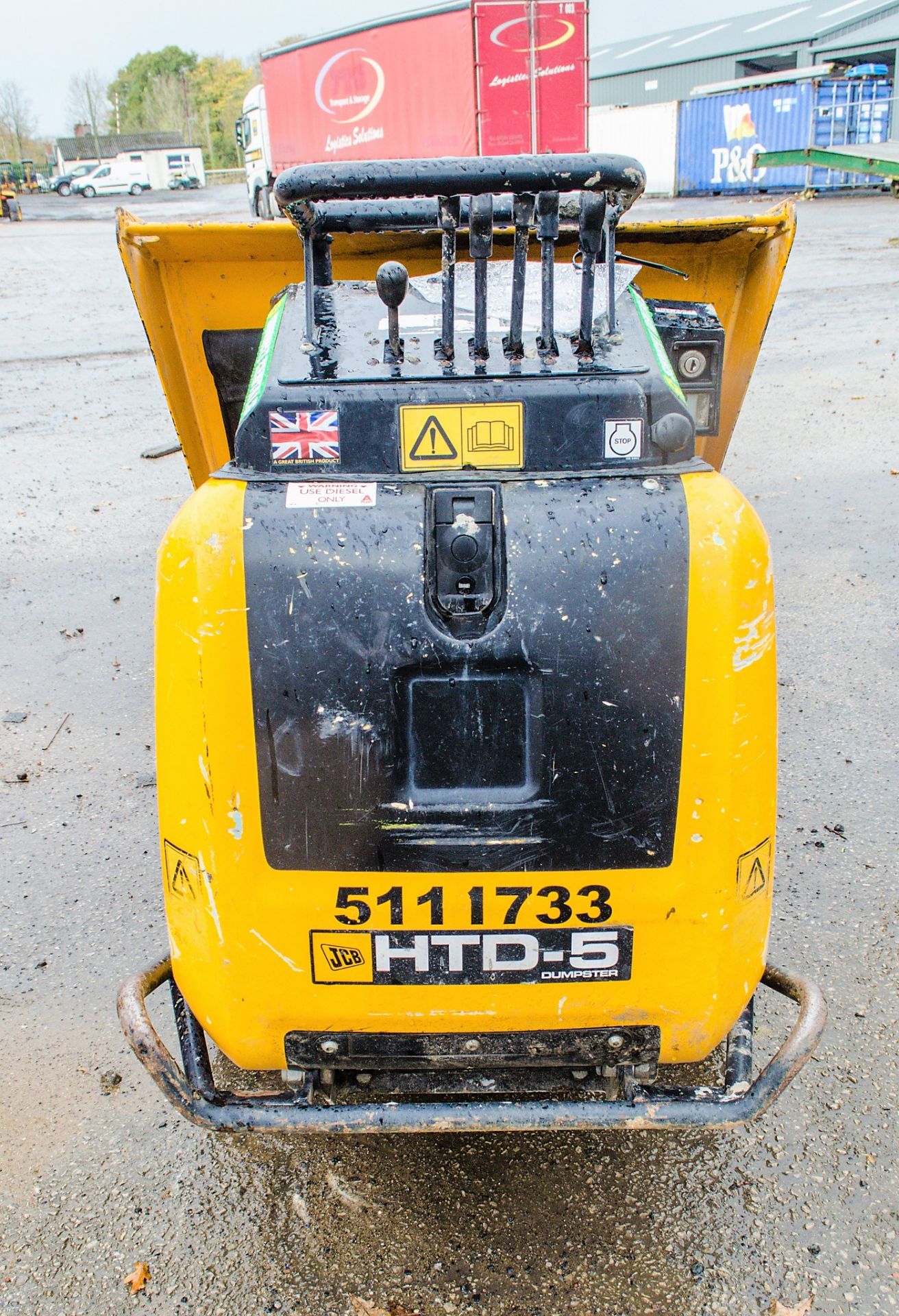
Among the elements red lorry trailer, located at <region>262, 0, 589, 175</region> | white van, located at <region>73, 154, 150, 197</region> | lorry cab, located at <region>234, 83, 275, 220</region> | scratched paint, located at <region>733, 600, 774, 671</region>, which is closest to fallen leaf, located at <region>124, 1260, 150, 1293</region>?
scratched paint, located at <region>733, 600, 774, 671</region>

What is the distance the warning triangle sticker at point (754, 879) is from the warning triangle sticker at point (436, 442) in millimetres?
861

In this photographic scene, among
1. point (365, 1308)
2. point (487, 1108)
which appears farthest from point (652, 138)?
point (365, 1308)

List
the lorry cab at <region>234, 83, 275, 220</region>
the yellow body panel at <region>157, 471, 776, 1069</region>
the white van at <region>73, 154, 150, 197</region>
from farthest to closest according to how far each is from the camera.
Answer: the white van at <region>73, 154, 150, 197</region>, the lorry cab at <region>234, 83, 275, 220</region>, the yellow body panel at <region>157, 471, 776, 1069</region>

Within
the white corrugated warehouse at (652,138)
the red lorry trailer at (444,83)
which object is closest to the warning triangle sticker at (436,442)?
the red lorry trailer at (444,83)

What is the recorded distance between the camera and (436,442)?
175 centimetres

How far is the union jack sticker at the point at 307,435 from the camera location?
5.77 feet

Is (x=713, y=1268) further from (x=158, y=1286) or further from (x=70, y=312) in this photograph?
(x=70, y=312)

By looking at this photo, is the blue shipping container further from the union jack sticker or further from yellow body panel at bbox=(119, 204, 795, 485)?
the union jack sticker

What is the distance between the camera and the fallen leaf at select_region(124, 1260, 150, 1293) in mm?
1909

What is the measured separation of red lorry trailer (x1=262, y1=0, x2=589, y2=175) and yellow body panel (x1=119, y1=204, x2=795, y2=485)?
1444cm

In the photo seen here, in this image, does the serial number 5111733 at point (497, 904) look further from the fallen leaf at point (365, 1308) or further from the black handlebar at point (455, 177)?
the black handlebar at point (455, 177)

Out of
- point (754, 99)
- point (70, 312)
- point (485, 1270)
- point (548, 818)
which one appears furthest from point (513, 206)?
point (754, 99)

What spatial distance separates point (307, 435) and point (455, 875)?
0.78 metres

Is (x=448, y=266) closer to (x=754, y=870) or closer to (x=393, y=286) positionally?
(x=393, y=286)
